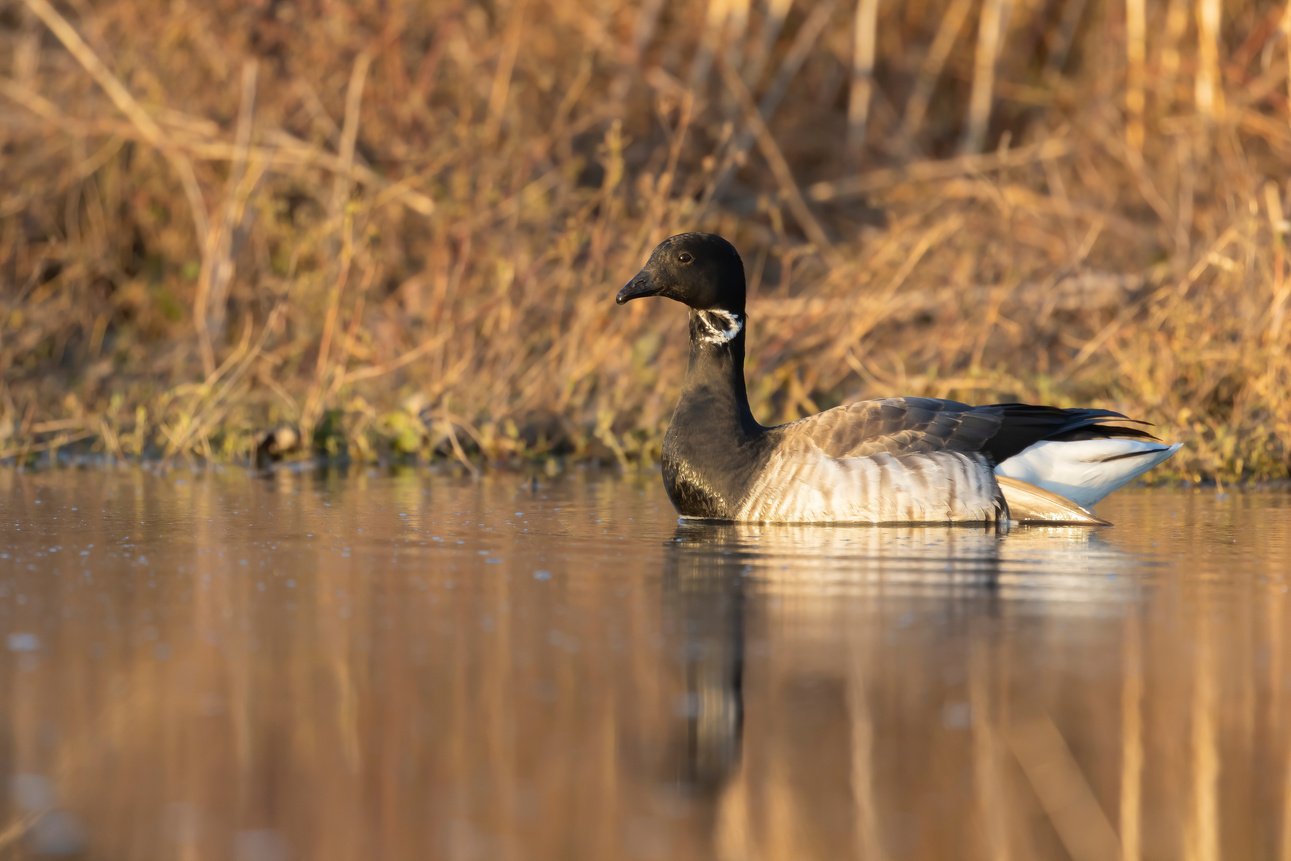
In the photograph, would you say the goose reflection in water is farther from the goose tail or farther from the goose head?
the goose head

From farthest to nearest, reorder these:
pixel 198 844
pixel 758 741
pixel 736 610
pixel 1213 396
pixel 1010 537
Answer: pixel 1213 396, pixel 1010 537, pixel 736 610, pixel 758 741, pixel 198 844

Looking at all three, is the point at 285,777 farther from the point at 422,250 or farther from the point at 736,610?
the point at 422,250

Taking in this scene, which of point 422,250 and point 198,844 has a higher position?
point 422,250

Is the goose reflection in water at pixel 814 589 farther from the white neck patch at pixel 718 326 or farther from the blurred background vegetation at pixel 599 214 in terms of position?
the blurred background vegetation at pixel 599 214

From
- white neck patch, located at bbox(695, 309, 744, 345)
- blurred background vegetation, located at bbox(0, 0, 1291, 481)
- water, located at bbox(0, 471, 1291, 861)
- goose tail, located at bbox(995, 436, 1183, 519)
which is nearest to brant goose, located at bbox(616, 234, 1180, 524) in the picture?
goose tail, located at bbox(995, 436, 1183, 519)

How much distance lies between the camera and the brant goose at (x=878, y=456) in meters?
9.17

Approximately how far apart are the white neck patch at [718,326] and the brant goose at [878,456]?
0.12 meters

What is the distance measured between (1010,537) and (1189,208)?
611 cm

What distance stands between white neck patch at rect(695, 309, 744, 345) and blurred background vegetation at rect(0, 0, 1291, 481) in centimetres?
266

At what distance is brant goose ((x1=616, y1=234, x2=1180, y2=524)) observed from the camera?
9172 millimetres

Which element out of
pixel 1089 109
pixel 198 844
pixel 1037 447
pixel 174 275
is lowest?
pixel 198 844

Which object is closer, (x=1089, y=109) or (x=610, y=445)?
(x=610, y=445)

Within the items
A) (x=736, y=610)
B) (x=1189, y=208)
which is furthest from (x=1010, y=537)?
(x=1189, y=208)

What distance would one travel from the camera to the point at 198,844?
4113 mm
